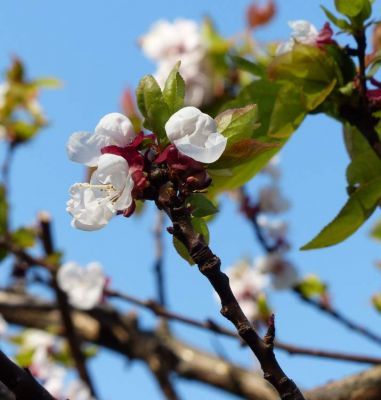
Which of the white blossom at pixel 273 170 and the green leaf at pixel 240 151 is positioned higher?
the white blossom at pixel 273 170

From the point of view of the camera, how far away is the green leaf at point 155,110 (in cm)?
82

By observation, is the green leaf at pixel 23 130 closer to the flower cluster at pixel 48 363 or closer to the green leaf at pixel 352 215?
the flower cluster at pixel 48 363

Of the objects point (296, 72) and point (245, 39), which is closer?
point (296, 72)

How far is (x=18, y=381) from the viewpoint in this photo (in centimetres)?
69

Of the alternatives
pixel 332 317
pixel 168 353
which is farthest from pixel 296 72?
pixel 168 353

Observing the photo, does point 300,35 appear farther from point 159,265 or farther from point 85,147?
point 159,265

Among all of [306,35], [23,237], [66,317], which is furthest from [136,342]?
[306,35]

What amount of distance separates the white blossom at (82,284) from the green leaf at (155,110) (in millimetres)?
1702

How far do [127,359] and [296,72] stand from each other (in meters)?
1.80

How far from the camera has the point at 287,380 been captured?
2.21 feet

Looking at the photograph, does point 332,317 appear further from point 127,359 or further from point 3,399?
point 3,399

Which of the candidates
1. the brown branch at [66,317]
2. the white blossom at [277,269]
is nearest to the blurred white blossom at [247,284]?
the white blossom at [277,269]

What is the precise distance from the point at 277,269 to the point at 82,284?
2.49 feet

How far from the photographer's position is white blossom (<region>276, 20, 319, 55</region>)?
108 centimetres
